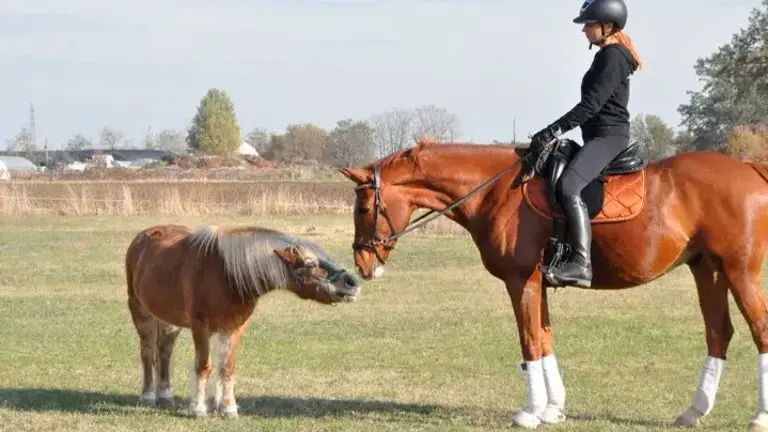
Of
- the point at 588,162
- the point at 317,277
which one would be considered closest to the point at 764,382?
the point at 588,162

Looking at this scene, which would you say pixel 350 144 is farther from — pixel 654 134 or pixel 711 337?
pixel 711 337

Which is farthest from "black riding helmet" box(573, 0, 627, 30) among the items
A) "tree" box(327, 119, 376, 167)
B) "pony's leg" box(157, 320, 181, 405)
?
"tree" box(327, 119, 376, 167)

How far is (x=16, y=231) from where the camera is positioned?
34688 millimetres

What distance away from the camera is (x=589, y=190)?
8398mm

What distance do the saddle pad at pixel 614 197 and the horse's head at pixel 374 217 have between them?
41.7 inches

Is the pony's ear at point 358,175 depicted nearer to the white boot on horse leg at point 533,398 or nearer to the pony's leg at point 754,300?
the white boot on horse leg at point 533,398

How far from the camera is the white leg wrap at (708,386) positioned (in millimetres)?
8711

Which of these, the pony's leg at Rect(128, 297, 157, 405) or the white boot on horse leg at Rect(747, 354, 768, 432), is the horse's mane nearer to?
the pony's leg at Rect(128, 297, 157, 405)

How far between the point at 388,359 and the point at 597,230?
5068 mm

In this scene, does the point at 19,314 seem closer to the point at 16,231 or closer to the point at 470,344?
the point at 470,344

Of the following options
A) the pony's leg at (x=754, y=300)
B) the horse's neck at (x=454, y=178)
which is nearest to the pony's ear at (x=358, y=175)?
the horse's neck at (x=454, y=178)

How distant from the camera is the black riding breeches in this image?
8.21m

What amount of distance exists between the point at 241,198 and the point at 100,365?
3207 centimetres

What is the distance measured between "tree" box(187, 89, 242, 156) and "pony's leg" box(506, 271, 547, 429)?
120958mm
